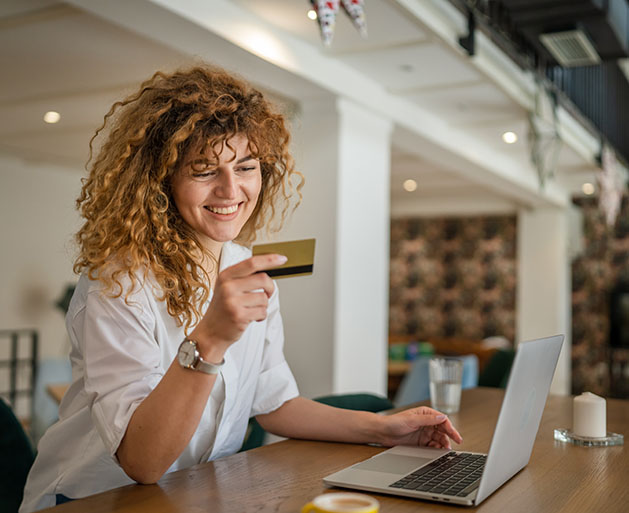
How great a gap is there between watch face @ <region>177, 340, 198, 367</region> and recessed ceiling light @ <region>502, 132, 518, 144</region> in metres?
4.62

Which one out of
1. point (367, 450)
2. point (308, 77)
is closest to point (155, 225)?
point (367, 450)

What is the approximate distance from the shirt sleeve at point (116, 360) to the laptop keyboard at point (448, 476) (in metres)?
0.41

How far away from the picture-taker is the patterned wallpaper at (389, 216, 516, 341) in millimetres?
9117

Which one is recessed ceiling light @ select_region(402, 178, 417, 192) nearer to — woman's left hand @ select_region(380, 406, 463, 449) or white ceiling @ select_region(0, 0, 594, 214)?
white ceiling @ select_region(0, 0, 594, 214)

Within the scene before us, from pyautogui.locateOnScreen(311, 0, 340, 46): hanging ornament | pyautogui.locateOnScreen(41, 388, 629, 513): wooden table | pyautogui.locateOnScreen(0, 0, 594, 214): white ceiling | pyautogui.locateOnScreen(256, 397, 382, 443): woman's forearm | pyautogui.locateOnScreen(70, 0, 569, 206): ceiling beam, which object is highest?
pyautogui.locateOnScreen(0, 0, 594, 214): white ceiling

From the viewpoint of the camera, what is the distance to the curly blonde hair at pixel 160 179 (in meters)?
1.19

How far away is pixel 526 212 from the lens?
8445 mm

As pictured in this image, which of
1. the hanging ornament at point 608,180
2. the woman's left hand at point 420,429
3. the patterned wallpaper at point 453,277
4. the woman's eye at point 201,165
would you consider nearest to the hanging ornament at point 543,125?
the hanging ornament at point 608,180

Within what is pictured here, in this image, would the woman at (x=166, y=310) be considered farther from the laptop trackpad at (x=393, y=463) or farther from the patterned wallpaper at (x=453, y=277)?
the patterned wallpaper at (x=453, y=277)

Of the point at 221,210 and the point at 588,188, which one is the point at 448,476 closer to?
the point at 221,210

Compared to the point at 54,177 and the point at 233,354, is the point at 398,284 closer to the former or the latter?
the point at 54,177

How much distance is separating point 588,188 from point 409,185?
77.1 inches

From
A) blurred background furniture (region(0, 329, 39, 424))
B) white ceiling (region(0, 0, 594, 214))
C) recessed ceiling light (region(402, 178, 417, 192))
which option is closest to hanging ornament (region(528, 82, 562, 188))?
white ceiling (region(0, 0, 594, 214))

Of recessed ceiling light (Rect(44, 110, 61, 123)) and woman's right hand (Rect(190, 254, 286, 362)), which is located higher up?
recessed ceiling light (Rect(44, 110, 61, 123))
